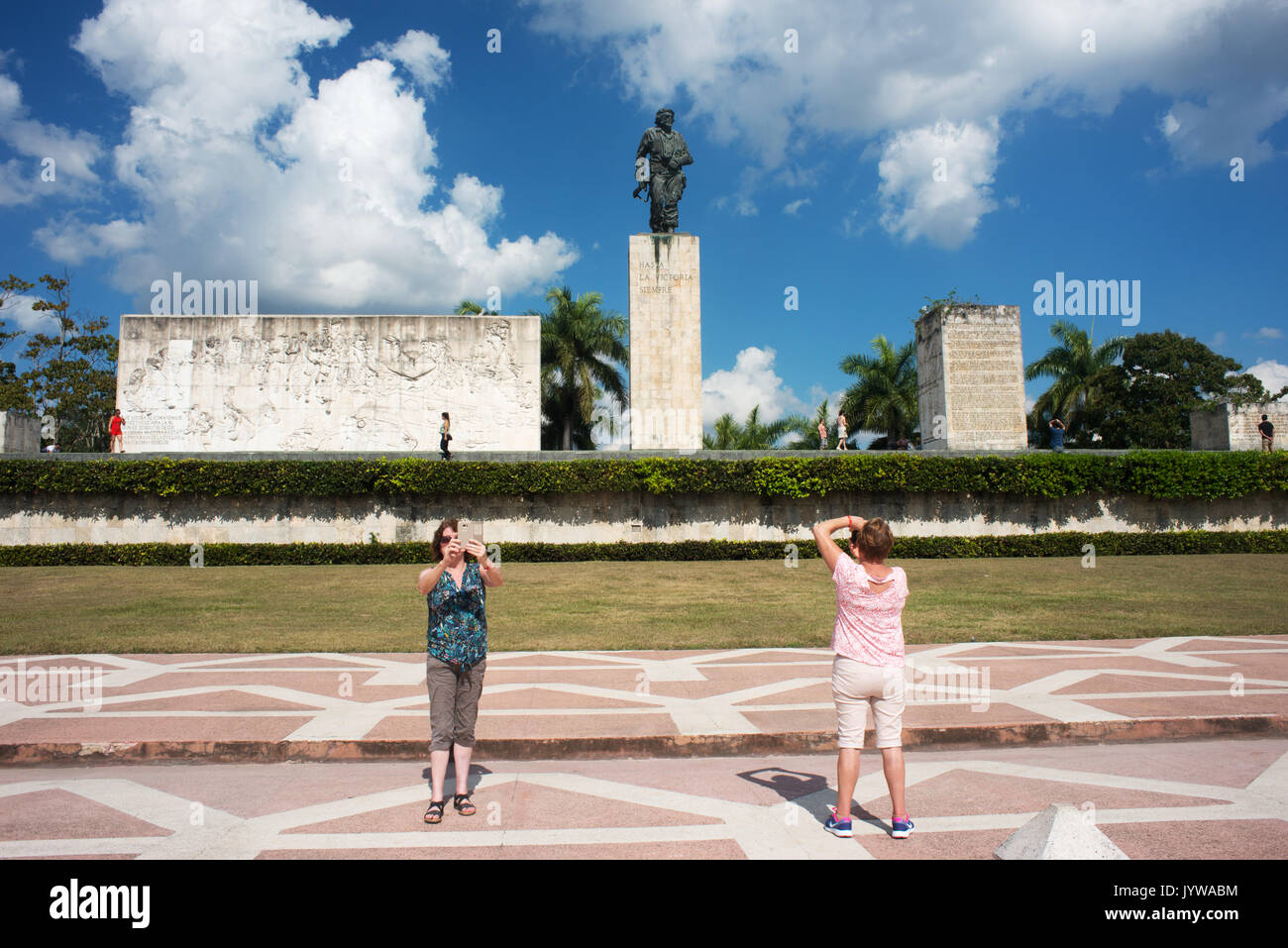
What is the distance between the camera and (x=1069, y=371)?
106 ft

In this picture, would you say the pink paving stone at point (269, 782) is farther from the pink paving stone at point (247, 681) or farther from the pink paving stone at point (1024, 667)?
the pink paving stone at point (1024, 667)

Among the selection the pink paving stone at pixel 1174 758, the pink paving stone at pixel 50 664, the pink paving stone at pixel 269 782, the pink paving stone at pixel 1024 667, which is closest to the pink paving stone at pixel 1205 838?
the pink paving stone at pixel 1174 758

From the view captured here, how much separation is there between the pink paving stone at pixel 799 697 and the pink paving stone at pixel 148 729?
322 centimetres

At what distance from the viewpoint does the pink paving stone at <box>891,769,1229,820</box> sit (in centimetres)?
388

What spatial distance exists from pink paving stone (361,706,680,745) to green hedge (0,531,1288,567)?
438 inches

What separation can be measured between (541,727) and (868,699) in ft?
8.07

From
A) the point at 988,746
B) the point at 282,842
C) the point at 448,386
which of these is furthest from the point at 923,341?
the point at 282,842

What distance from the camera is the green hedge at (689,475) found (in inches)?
659

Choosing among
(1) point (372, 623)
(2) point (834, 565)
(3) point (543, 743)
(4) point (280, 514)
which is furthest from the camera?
(4) point (280, 514)

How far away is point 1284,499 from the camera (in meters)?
18.9

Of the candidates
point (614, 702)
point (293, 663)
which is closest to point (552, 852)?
point (614, 702)

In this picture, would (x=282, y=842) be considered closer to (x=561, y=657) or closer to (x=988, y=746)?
(x=988, y=746)

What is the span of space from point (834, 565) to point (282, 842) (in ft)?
8.97
